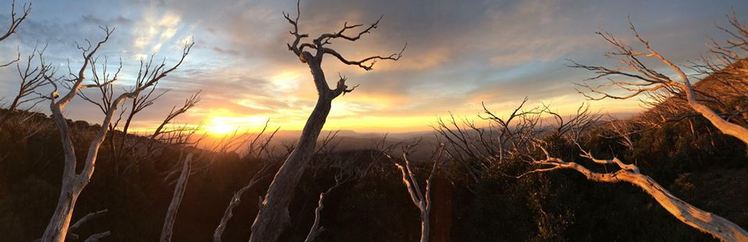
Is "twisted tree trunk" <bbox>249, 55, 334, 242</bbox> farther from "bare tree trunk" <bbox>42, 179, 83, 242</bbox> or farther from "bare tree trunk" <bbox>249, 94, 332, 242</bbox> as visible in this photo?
"bare tree trunk" <bbox>42, 179, 83, 242</bbox>

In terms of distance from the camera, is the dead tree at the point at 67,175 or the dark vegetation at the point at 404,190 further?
the dark vegetation at the point at 404,190

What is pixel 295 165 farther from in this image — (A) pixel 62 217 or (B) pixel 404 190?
(B) pixel 404 190

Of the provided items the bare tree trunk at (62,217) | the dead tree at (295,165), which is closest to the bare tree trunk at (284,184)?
the dead tree at (295,165)

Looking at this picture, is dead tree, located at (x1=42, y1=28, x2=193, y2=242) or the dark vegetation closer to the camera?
dead tree, located at (x1=42, y1=28, x2=193, y2=242)

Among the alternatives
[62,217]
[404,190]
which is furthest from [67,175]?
[404,190]

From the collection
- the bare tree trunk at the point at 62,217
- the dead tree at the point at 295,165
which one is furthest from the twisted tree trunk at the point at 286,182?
the bare tree trunk at the point at 62,217

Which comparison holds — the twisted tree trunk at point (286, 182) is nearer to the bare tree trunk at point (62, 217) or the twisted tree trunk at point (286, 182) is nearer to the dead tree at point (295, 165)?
the dead tree at point (295, 165)

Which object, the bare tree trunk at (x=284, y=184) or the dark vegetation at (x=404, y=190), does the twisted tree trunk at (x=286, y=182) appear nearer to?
the bare tree trunk at (x=284, y=184)

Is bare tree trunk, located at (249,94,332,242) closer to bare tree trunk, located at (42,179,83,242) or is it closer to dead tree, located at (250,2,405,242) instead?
dead tree, located at (250,2,405,242)

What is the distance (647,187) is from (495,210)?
23.3 feet

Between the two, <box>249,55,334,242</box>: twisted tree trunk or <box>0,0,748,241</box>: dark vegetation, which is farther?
<box>0,0,748,241</box>: dark vegetation

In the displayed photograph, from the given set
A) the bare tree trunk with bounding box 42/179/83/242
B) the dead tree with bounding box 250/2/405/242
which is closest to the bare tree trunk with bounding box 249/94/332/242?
the dead tree with bounding box 250/2/405/242

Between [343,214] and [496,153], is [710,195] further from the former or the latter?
[343,214]

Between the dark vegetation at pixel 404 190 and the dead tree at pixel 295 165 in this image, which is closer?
the dead tree at pixel 295 165
